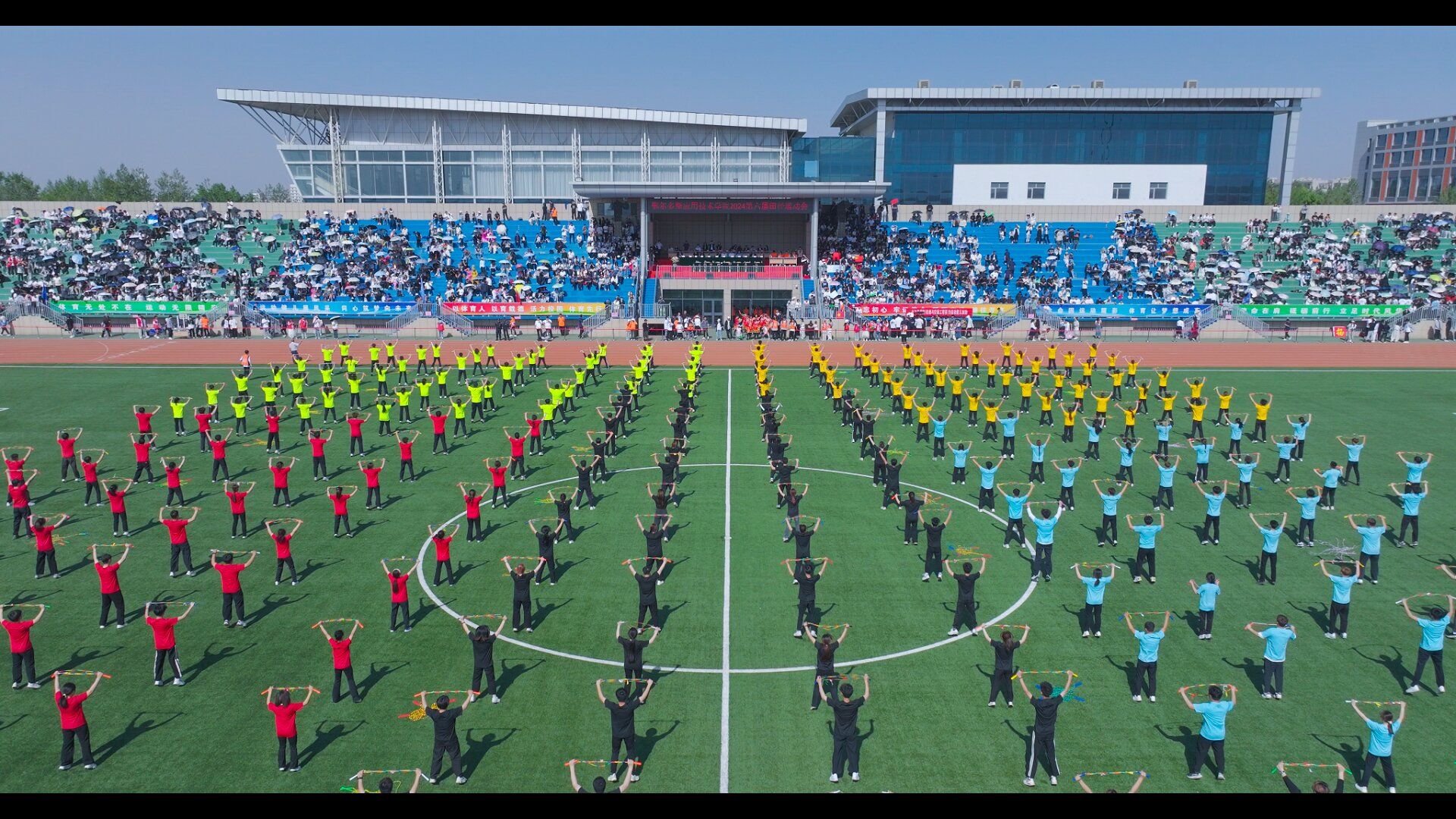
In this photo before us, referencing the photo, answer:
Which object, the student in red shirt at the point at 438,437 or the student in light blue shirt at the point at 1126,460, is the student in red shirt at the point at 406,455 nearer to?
the student in red shirt at the point at 438,437

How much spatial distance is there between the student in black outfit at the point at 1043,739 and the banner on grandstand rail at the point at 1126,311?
52.3 metres

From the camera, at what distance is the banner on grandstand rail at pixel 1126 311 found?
61375 millimetres

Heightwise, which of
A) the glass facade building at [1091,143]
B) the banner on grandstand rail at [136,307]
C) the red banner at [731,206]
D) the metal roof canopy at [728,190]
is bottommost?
the banner on grandstand rail at [136,307]

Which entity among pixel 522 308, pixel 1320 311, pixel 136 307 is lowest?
pixel 136 307

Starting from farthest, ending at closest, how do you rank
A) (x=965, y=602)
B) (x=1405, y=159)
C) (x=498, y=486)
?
(x=1405, y=159) < (x=498, y=486) < (x=965, y=602)

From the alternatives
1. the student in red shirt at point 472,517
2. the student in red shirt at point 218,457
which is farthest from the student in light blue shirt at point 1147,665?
the student in red shirt at point 218,457

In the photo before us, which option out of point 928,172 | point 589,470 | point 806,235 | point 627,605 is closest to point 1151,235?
point 928,172

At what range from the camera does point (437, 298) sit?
62562 mm

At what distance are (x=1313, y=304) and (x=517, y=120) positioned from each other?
191ft

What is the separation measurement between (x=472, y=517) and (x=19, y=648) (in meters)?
8.60

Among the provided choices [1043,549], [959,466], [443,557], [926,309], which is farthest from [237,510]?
[926,309]

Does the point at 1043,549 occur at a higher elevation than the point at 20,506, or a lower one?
higher

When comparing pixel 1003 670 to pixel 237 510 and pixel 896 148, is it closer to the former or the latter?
pixel 237 510

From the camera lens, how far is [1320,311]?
60.7 meters
